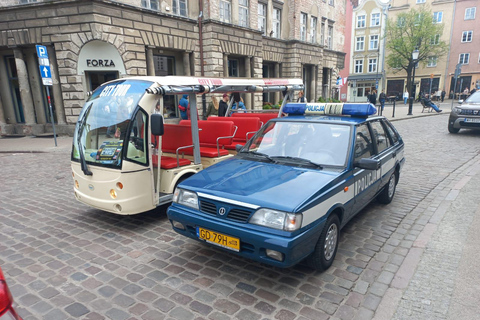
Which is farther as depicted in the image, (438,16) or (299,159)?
(438,16)

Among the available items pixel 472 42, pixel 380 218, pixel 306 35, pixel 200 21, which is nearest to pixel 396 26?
pixel 472 42

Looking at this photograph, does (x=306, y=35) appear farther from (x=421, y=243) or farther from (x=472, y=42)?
(x=472, y=42)

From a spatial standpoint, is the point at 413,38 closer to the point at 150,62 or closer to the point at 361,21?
the point at 361,21

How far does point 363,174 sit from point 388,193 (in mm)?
1724

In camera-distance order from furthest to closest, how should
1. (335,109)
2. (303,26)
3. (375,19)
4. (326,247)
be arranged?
(375,19)
(303,26)
(335,109)
(326,247)

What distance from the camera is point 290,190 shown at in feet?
10.8

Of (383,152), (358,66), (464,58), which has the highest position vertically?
(464,58)

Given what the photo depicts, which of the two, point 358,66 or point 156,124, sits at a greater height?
point 358,66

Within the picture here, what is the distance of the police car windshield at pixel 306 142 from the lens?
4059 mm

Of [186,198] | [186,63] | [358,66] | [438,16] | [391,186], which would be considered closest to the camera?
[186,198]

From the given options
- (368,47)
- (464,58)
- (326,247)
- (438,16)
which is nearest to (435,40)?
(438,16)

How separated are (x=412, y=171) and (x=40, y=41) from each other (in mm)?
16781

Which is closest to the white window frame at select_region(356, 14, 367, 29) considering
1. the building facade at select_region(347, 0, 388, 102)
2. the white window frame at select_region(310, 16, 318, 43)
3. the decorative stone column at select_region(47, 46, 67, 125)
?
the building facade at select_region(347, 0, 388, 102)

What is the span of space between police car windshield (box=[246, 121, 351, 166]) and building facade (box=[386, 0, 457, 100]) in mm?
51625
